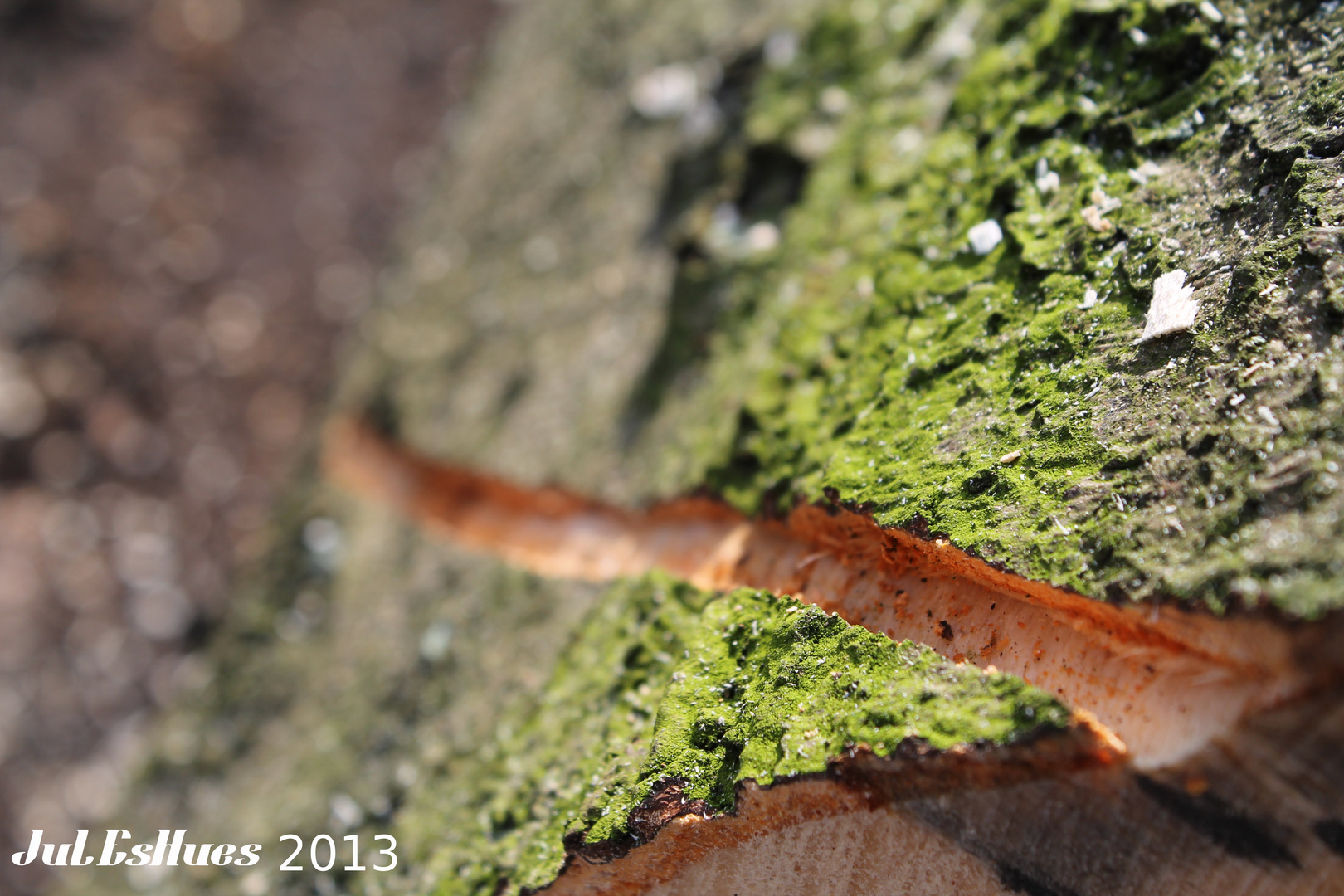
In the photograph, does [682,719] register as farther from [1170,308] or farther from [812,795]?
[1170,308]

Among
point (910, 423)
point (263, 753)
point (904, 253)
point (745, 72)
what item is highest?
point (745, 72)

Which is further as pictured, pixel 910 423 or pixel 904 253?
pixel 904 253

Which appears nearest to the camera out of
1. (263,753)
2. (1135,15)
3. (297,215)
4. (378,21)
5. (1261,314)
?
(1261,314)

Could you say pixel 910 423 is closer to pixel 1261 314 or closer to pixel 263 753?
pixel 1261 314

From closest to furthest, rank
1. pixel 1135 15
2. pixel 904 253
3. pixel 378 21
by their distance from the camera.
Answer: pixel 1135 15, pixel 904 253, pixel 378 21

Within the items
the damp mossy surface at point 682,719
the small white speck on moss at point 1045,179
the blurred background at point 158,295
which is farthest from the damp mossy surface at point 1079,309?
the blurred background at point 158,295

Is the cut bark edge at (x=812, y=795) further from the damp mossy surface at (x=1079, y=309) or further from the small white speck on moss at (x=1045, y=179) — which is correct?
the small white speck on moss at (x=1045, y=179)

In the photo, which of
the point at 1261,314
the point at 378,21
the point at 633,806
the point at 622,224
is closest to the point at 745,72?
the point at 622,224

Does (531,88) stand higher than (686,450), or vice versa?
(531,88)
